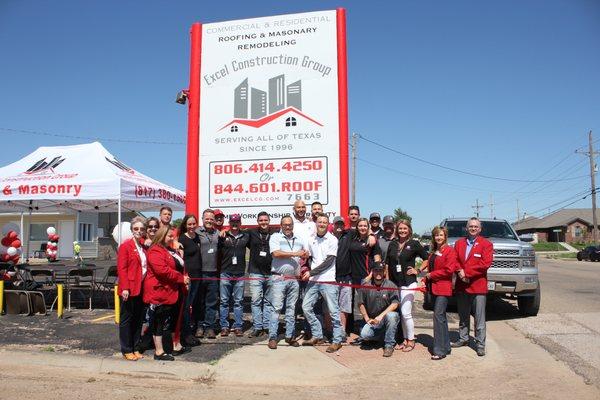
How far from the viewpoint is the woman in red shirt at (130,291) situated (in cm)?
616

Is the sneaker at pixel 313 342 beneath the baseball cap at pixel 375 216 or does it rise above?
beneath

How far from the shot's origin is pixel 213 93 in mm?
8883

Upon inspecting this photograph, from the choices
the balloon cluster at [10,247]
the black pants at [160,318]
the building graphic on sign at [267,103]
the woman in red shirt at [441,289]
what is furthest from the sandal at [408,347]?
the balloon cluster at [10,247]

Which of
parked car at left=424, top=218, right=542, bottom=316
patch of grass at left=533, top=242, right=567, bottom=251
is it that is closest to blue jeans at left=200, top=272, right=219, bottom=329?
parked car at left=424, top=218, right=542, bottom=316

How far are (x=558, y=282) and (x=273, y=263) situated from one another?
15172 millimetres

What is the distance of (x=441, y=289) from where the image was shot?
6578 millimetres

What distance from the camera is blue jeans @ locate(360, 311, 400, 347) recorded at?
6.69m

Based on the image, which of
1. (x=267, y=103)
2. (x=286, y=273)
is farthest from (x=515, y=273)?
(x=267, y=103)

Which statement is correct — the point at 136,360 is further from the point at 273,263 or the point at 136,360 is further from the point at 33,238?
the point at 33,238

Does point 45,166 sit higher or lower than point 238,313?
higher

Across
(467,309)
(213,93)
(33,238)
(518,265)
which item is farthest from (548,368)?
(33,238)

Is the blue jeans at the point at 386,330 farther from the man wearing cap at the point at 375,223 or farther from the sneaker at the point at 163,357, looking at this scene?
the sneaker at the point at 163,357

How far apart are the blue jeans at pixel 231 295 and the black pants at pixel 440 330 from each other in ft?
9.55

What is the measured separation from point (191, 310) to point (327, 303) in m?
2.27
